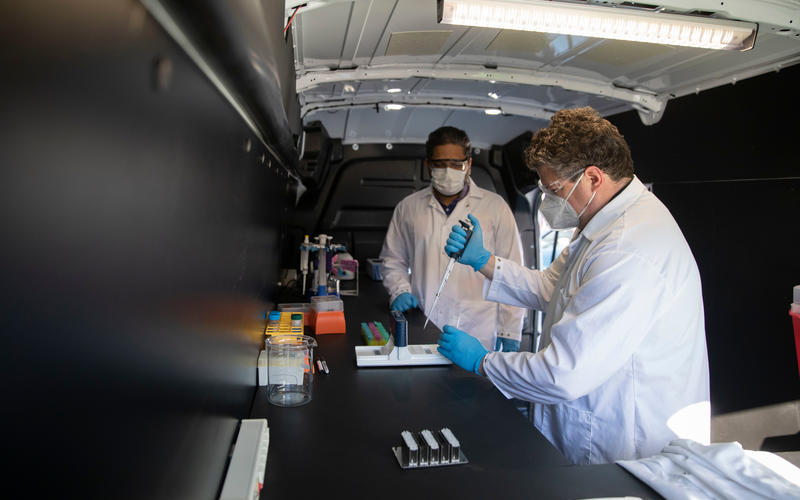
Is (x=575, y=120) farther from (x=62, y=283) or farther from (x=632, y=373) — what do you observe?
(x=62, y=283)

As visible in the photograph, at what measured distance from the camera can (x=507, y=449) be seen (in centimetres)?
118

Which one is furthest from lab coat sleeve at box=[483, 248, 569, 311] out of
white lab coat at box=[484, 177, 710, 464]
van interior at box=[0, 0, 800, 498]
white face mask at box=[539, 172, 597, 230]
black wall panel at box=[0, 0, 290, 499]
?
black wall panel at box=[0, 0, 290, 499]

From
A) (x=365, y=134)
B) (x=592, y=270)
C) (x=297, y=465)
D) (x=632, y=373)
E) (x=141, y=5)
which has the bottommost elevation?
(x=297, y=465)

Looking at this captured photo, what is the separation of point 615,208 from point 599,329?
480 mm

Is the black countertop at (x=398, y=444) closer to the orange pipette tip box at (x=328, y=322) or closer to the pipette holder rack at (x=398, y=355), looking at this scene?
the pipette holder rack at (x=398, y=355)

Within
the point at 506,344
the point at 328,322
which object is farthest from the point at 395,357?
the point at 506,344

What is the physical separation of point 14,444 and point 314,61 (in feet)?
8.40

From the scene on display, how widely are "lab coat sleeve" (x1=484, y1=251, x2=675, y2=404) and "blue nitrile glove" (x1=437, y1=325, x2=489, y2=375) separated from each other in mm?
202

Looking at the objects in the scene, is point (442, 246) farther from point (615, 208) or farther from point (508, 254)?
point (615, 208)

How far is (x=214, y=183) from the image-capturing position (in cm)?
80

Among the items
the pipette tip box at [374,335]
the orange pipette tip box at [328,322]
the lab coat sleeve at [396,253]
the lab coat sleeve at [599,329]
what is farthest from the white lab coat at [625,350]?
the lab coat sleeve at [396,253]

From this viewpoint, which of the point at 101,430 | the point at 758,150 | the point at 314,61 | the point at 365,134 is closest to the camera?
the point at 101,430

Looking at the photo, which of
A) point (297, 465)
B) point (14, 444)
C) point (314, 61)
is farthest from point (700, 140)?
point (14, 444)

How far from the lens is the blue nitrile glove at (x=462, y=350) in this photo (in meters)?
1.62
